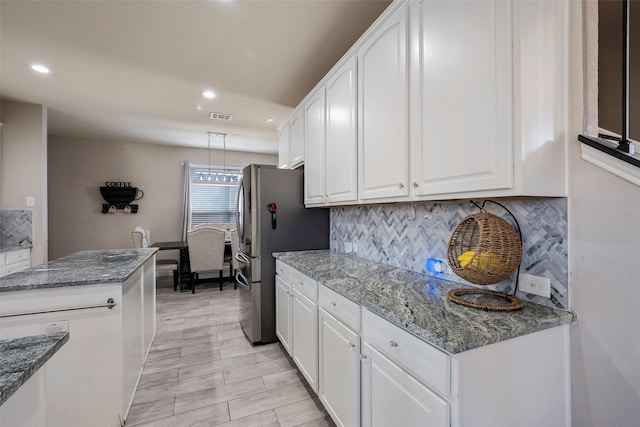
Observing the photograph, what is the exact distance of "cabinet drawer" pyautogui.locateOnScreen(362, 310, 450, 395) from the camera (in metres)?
0.90

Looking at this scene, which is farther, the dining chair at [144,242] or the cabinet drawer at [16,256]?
the dining chair at [144,242]

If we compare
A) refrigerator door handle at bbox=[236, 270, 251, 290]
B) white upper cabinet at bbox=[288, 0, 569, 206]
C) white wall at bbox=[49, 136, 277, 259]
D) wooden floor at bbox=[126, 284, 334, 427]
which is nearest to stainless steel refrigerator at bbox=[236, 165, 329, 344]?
refrigerator door handle at bbox=[236, 270, 251, 290]

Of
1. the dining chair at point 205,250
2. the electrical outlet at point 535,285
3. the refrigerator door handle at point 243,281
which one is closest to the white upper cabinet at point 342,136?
the electrical outlet at point 535,285

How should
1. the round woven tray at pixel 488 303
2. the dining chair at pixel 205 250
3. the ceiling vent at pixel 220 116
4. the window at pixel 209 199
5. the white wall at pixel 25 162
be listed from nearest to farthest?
1. the round woven tray at pixel 488 303
2. the white wall at pixel 25 162
3. the ceiling vent at pixel 220 116
4. the dining chair at pixel 205 250
5. the window at pixel 209 199

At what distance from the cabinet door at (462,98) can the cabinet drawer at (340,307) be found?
0.67m

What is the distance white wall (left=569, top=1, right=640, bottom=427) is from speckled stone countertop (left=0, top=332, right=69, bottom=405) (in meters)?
1.70

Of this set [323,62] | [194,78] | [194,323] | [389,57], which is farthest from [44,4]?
[194,323]

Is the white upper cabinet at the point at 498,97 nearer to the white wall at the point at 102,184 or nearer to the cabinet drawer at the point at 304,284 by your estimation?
the cabinet drawer at the point at 304,284

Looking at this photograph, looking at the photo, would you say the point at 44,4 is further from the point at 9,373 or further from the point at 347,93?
the point at 9,373

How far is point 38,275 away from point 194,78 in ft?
7.14

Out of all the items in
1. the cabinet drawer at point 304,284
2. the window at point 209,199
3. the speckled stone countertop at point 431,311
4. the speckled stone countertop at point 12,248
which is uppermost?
the window at point 209,199

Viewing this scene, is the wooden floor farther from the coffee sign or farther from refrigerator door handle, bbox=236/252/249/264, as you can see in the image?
the coffee sign

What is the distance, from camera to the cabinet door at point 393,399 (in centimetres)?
93

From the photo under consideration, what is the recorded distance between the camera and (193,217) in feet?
19.6
